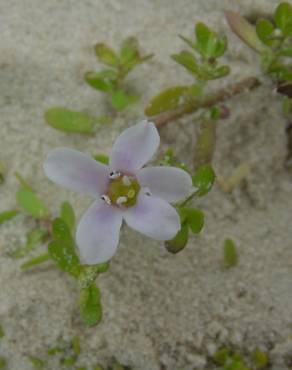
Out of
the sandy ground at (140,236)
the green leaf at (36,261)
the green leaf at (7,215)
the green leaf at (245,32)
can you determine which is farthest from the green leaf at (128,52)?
the green leaf at (36,261)

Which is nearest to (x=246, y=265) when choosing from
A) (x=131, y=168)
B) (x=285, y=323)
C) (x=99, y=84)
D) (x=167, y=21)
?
(x=285, y=323)

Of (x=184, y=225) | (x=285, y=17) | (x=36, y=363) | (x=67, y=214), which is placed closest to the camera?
(x=184, y=225)

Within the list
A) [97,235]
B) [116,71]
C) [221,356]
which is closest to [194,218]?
[97,235]

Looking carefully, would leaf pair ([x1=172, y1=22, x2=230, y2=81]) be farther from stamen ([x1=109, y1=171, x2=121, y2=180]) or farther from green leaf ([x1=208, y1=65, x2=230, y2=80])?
stamen ([x1=109, y1=171, x2=121, y2=180])

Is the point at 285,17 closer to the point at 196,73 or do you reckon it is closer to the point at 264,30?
the point at 264,30

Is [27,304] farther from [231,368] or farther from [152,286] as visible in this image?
[231,368]

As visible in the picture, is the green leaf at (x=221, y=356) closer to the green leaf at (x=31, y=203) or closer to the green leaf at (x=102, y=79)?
the green leaf at (x=31, y=203)
